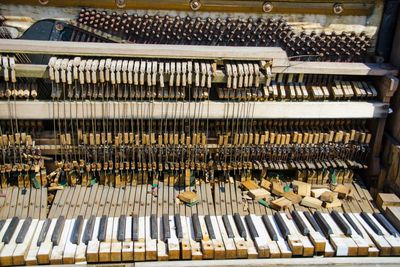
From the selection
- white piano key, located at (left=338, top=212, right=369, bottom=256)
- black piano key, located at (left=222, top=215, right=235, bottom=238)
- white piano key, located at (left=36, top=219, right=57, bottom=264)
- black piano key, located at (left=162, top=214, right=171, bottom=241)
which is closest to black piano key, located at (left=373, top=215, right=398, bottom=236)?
white piano key, located at (left=338, top=212, right=369, bottom=256)

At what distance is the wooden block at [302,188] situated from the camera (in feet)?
15.5

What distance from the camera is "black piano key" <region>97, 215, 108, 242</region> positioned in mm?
3895

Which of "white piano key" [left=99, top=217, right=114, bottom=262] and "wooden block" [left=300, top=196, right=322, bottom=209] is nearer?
"white piano key" [left=99, top=217, right=114, bottom=262]

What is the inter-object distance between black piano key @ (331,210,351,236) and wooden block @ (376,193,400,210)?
52cm

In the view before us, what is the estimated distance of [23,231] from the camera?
3943 millimetres

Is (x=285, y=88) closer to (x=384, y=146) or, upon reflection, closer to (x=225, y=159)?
(x=225, y=159)

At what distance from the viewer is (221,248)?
388 centimetres

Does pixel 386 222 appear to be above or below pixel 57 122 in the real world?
below

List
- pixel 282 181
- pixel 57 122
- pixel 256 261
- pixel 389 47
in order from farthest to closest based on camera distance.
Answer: pixel 282 181
pixel 389 47
pixel 57 122
pixel 256 261

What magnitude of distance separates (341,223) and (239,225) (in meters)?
0.93

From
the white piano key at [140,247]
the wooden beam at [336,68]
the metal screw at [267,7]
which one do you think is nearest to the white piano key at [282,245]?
the white piano key at [140,247]

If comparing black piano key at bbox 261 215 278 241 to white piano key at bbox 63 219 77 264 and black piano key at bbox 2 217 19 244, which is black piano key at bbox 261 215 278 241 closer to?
white piano key at bbox 63 219 77 264

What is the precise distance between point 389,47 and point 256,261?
2470 mm

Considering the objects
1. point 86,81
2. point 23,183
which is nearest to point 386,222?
point 86,81
